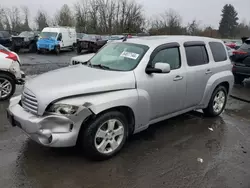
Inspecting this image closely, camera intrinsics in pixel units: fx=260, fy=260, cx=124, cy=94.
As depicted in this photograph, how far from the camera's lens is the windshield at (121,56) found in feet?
13.8

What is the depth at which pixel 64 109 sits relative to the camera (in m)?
3.34

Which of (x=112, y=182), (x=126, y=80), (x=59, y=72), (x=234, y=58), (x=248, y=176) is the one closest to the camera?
(x=112, y=182)

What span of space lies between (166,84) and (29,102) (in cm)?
217

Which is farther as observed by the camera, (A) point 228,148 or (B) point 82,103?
(A) point 228,148

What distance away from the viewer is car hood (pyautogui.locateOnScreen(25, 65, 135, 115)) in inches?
133

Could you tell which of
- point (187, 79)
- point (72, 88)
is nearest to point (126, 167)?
point (72, 88)

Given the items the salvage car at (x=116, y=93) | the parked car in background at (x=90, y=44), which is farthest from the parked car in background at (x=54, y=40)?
the salvage car at (x=116, y=93)

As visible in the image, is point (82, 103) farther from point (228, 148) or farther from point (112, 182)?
point (228, 148)

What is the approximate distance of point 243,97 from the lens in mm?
7859

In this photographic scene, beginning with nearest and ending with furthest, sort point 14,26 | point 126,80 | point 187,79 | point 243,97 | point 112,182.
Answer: point 112,182 → point 126,80 → point 187,79 → point 243,97 → point 14,26

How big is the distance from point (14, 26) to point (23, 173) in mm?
66519

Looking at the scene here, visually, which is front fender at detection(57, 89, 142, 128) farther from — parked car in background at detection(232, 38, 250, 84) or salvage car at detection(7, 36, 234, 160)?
parked car in background at detection(232, 38, 250, 84)

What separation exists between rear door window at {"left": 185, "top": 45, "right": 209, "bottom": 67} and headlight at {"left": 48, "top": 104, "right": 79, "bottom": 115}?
2.49 m

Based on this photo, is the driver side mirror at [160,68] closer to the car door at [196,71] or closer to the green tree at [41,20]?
the car door at [196,71]
